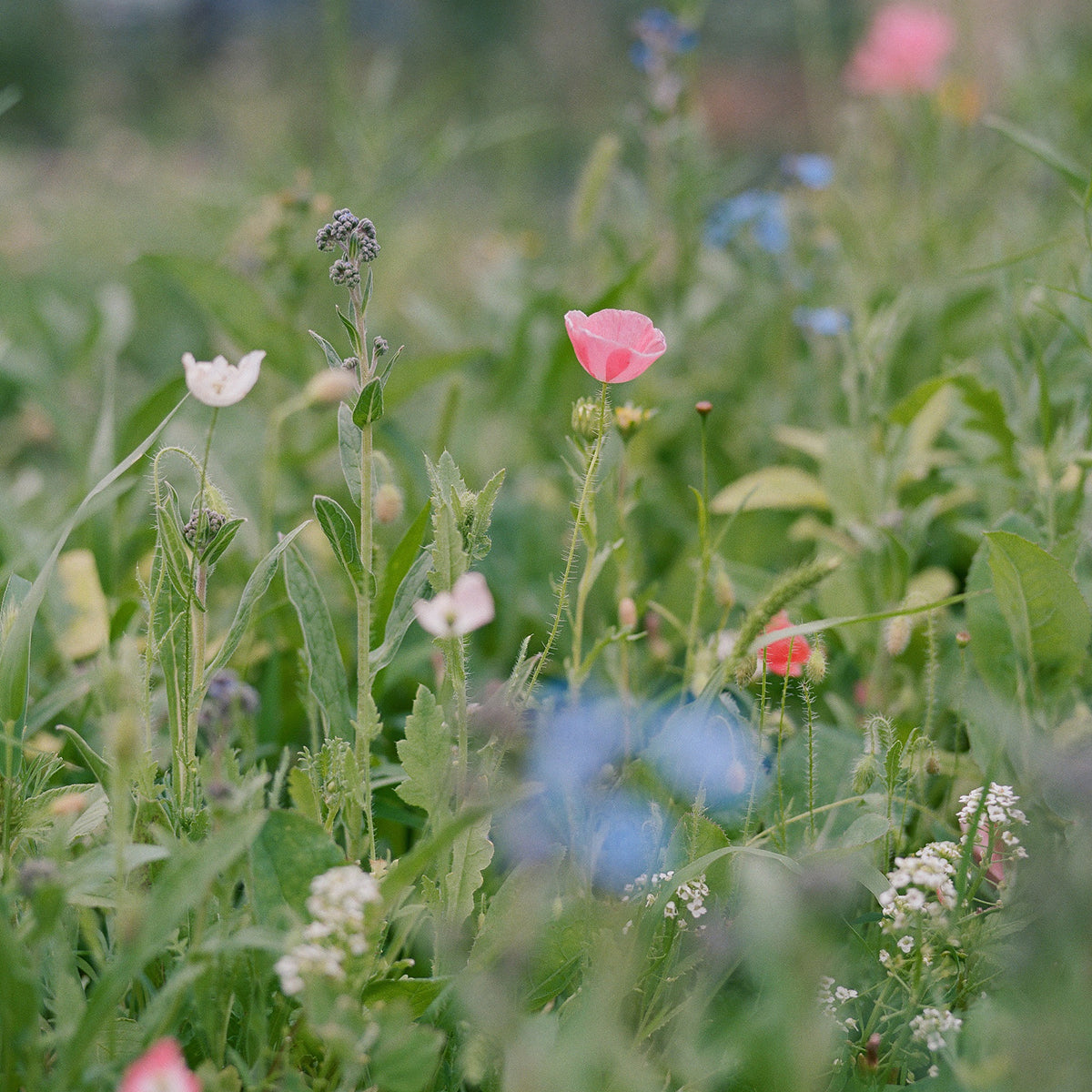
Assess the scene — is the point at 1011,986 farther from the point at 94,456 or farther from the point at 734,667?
the point at 94,456

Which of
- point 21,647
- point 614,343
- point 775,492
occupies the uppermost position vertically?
point 614,343

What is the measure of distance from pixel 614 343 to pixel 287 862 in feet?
1.32

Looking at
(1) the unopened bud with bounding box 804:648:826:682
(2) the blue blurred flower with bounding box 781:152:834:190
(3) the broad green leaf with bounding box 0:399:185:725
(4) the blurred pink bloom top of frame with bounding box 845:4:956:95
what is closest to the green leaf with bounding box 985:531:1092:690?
(1) the unopened bud with bounding box 804:648:826:682

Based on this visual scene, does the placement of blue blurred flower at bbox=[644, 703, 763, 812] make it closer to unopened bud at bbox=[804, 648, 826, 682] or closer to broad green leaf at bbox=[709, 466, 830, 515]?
unopened bud at bbox=[804, 648, 826, 682]

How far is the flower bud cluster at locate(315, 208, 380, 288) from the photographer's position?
2.24 ft

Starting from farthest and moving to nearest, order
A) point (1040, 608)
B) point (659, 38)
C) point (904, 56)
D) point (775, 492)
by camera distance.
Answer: point (904, 56)
point (659, 38)
point (775, 492)
point (1040, 608)

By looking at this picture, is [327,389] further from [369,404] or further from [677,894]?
[677,894]

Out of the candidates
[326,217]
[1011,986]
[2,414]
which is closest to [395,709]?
[1011,986]

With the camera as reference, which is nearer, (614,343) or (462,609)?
(462,609)

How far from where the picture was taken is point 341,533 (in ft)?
2.33

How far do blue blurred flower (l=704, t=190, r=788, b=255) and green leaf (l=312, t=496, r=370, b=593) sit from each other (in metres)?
1.29

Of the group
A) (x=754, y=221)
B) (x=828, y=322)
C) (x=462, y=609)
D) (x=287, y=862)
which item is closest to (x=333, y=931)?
(x=287, y=862)

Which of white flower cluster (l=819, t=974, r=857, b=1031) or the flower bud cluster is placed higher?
the flower bud cluster

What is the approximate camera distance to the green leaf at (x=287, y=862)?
0.64m
